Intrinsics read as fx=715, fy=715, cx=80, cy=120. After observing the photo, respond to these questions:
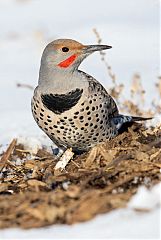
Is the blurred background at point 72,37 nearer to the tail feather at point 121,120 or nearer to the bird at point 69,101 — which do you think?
the tail feather at point 121,120

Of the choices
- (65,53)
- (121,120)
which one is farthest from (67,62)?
(121,120)

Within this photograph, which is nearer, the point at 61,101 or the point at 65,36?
the point at 61,101

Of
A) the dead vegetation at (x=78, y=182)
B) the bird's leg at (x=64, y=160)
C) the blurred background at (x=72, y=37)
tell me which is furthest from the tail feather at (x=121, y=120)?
the blurred background at (x=72, y=37)

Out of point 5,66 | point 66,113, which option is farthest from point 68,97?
point 5,66

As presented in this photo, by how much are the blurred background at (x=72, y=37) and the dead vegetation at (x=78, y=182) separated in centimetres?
164

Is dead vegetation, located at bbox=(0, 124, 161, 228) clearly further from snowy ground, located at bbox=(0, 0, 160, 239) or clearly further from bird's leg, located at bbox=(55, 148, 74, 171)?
snowy ground, located at bbox=(0, 0, 160, 239)

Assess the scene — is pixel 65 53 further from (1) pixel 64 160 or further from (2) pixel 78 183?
(2) pixel 78 183

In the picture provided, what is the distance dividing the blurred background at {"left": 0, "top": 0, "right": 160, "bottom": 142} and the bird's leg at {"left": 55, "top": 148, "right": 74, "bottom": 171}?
164 cm

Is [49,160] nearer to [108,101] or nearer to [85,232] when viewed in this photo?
[108,101]

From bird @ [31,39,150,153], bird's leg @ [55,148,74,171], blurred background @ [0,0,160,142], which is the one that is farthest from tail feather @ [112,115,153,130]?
blurred background @ [0,0,160,142]

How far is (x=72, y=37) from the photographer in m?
11.3

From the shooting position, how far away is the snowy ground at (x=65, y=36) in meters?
8.02

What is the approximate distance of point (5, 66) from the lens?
33.7 ft

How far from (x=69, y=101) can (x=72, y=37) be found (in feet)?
21.6
